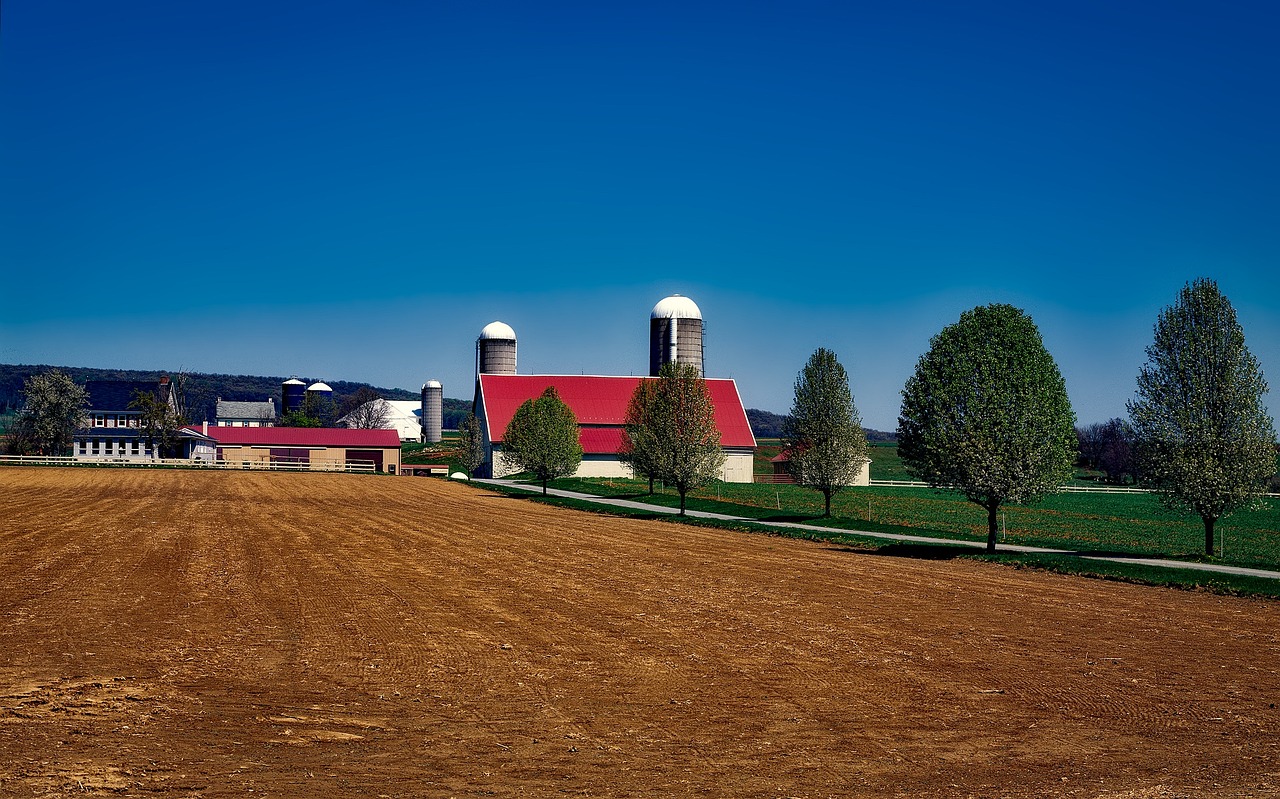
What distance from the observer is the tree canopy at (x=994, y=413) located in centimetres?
3412

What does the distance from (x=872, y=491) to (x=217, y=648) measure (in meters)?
71.1

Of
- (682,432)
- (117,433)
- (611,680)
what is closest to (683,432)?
(682,432)

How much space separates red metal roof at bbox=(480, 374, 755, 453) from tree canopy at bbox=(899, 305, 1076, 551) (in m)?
58.9

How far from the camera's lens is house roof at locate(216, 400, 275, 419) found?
192 m

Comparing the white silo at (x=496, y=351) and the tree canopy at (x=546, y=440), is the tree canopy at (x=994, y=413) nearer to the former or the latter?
the tree canopy at (x=546, y=440)

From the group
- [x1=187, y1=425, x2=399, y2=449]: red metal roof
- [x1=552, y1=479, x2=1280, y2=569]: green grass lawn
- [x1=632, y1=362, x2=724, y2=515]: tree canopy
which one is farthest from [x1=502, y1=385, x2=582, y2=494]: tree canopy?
[x1=187, y1=425, x2=399, y2=449]: red metal roof

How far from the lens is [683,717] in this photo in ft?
42.7

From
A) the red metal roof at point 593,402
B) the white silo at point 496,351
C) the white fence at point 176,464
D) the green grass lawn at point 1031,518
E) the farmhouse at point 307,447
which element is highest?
the white silo at point 496,351

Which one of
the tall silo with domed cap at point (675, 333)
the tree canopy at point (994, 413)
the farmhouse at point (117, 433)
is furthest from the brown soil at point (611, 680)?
the farmhouse at point (117, 433)

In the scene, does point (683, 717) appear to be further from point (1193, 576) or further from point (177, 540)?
point (177, 540)

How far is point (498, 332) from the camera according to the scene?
369 feet

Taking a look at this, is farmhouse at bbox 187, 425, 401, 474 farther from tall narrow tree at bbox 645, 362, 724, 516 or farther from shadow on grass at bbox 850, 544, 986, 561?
shadow on grass at bbox 850, 544, 986, 561

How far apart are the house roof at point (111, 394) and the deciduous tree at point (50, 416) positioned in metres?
0.99

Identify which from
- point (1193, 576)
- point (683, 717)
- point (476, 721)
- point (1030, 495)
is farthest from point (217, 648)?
point (1030, 495)
